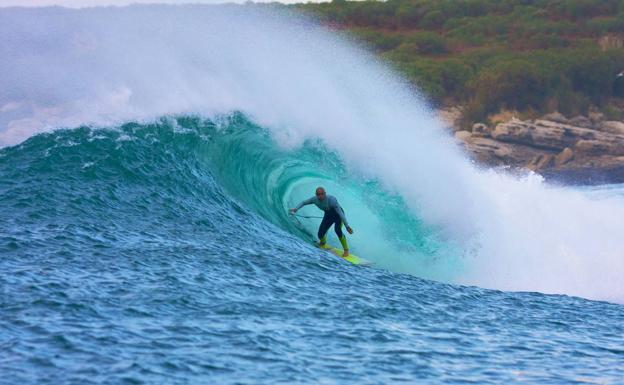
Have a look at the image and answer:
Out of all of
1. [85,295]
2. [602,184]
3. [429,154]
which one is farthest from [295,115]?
[602,184]

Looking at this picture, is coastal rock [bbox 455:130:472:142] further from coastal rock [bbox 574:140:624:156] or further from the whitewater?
the whitewater

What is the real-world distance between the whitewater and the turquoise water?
4 cm

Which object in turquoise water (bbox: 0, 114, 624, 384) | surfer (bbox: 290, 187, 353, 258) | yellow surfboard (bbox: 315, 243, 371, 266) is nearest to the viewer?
turquoise water (bbox: 0, 114, 624, 384)

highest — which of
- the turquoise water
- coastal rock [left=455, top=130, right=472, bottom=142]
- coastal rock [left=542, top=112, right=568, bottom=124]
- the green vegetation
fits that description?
the green vegetation

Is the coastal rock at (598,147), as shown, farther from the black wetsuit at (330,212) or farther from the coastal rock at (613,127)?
the black wetsuit at (330,212)

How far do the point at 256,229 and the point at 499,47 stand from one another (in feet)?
180

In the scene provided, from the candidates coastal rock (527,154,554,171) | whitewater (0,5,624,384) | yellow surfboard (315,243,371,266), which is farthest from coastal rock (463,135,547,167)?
yellow surfboard (315,243,371,266)

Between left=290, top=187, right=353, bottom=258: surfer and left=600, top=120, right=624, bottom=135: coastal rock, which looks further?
left=600, top=120, right=624, bottom=135: coastal rock

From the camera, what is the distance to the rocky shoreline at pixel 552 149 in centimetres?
4662

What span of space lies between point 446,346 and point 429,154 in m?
10.3

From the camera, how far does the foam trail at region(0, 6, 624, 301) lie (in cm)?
1653

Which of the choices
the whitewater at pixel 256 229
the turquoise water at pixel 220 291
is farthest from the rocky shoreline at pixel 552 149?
the turquoise water at pixel 220 291

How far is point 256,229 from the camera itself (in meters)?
14.1

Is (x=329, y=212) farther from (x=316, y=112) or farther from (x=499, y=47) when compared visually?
(x=499, y=47)
